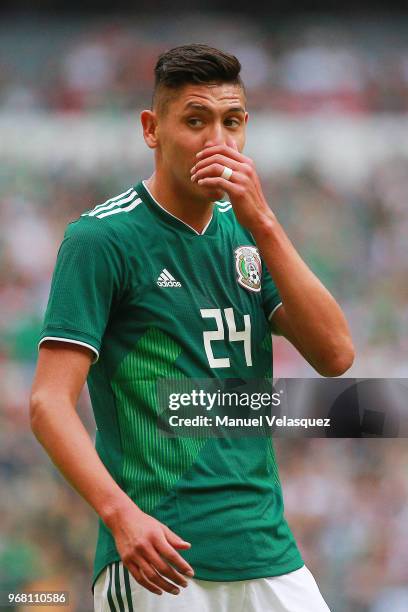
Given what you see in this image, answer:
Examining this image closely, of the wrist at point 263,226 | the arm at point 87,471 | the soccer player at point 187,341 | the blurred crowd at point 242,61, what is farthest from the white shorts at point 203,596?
the blurred crowd at point 242,61

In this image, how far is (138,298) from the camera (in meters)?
1.90

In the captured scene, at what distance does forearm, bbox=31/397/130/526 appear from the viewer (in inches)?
64.0

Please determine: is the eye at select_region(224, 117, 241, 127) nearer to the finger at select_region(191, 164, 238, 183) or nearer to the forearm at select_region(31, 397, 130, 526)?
the finger at select_region(191, 164, 238, 183)

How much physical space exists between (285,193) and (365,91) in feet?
2.47

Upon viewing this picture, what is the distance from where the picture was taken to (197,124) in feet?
6.39

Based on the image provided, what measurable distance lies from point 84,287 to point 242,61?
384 cm

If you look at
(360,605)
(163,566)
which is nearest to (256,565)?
(163,566)

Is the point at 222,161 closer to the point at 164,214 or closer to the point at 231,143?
the point at 231,143

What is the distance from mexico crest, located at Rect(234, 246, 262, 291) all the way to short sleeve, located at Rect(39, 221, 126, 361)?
0.91 feet

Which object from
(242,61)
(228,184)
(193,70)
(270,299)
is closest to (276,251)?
Answer: (228,184)

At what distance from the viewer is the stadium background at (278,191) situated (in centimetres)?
473

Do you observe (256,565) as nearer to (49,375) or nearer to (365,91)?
(49,375)

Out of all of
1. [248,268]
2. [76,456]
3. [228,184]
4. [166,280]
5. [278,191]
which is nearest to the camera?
[76,456]

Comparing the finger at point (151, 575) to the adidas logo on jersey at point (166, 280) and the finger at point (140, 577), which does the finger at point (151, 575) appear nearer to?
the finger at point (140, 577)
